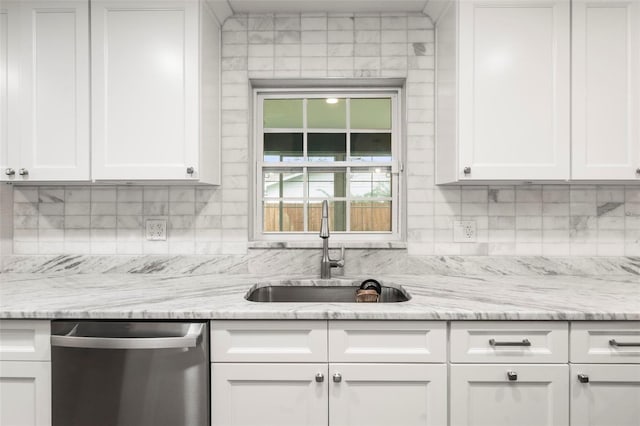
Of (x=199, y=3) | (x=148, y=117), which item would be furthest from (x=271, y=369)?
(x=199, y=3)

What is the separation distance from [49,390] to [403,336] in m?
1.27

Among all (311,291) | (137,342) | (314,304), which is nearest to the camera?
(137,342)

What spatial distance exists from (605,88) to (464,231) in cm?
90

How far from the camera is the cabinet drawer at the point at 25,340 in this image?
1.39 meters

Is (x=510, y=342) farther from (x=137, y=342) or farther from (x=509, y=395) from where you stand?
(x=137, y=342)

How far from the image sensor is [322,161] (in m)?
2.24

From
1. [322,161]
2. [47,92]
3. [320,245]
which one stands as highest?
[47,92]

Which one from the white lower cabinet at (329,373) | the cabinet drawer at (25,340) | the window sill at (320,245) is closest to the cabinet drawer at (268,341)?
the white lower cabinet at (329,373)

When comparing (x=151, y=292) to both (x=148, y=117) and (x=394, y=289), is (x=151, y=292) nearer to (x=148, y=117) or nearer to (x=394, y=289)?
(x=148, y=117)

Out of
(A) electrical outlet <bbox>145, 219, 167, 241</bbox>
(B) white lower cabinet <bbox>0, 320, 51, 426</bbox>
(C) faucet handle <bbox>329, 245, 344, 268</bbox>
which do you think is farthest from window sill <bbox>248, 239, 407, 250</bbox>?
(B) white lower cabinet <bbox>0, 320, 51, 426</bbox>

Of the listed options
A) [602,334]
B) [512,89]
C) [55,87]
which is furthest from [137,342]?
[512,89]

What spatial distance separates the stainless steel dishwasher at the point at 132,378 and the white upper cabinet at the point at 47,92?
32.3 inches

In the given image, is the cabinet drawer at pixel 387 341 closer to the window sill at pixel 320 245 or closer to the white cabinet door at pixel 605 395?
the white cabinet door at pixel 605 395

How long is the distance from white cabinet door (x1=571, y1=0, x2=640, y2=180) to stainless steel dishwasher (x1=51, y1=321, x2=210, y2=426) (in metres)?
1.80
